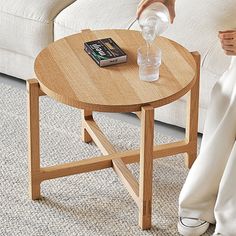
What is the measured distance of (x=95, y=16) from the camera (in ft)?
9.36

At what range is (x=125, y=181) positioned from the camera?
Answer: 2412mm

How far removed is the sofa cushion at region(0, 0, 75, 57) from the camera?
2.94 m

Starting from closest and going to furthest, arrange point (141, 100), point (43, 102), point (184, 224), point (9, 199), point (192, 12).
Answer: point (141, 100) → point (184, 224) → point (9, 199) → point (192, 12) → point (43, 102)

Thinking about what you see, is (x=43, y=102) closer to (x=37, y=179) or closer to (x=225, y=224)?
(x=37, y=179)

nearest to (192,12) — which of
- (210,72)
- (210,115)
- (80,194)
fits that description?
(210,72)

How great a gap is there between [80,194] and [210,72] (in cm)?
58

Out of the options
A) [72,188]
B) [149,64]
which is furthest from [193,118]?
[72,188]

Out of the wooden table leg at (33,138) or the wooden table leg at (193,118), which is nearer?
the wooden table leg at (33,138)

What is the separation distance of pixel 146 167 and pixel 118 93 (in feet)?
0.75

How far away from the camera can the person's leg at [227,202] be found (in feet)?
7.32

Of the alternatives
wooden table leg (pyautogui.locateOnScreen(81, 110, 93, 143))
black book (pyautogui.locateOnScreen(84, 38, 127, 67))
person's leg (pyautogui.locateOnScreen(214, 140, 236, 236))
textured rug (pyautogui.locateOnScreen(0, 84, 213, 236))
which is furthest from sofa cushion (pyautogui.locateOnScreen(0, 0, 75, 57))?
person's leg (pyautogui.locateOnScreen(214, 140, 236, 236))

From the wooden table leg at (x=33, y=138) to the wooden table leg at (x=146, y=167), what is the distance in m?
0.33

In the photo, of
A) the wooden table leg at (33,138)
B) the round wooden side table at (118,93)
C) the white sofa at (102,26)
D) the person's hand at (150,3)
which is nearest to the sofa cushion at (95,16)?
the white sofa at (102,26)

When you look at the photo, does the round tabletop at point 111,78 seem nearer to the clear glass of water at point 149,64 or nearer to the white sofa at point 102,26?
the clear glass of water at point 149,64
